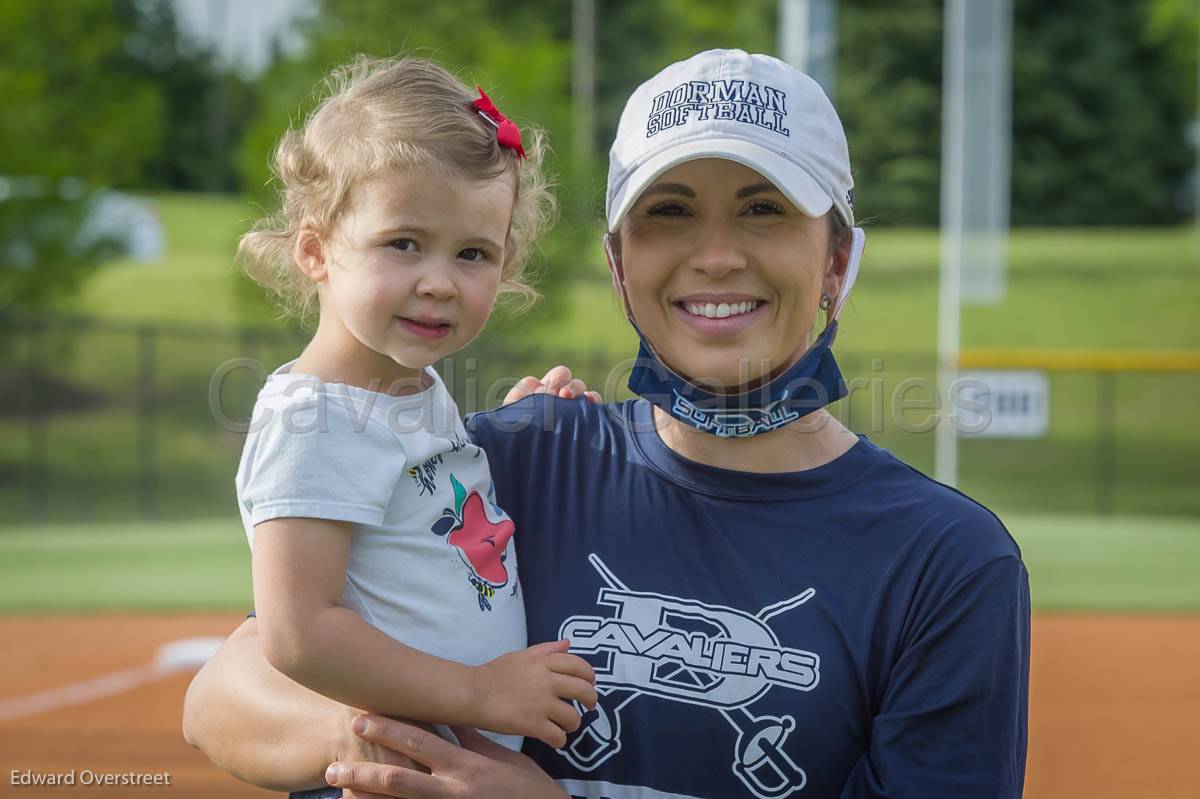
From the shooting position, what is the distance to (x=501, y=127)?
251 cm

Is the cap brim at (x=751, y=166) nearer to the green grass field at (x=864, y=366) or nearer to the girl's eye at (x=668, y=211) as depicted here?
the girl's eye at (x=668, y=211)

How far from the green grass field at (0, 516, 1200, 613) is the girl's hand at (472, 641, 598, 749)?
876 cm

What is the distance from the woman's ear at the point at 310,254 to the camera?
8.09ft

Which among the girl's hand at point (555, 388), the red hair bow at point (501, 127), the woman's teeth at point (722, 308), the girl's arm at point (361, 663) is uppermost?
the red hair bow at point (501, 127)

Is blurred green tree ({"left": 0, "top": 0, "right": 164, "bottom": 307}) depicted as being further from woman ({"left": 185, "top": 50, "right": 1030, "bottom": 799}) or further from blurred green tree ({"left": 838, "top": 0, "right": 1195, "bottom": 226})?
woman ({"left": 185, "top": 50, "right": 1030, "bottom": 799})

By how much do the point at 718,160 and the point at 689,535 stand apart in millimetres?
623

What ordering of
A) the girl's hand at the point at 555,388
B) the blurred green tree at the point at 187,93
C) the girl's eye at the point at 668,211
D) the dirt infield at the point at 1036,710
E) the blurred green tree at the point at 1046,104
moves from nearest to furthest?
the girl's eye at the point at 668,211 → the girl's hand at the point at 555,388 → the dirt infield at the point at 1036,710 → the blurred green tree at the point at 1046,104 → the blurred green tree at the point at 187,93

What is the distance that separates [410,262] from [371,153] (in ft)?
0.67

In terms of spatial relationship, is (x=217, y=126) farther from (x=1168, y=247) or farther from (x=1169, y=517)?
(x=1169, y=517)

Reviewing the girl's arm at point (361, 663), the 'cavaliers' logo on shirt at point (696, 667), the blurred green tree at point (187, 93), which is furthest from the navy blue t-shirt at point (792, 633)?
the blurred green tree at point (187, 93)

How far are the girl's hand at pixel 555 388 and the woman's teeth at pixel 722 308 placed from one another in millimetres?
478

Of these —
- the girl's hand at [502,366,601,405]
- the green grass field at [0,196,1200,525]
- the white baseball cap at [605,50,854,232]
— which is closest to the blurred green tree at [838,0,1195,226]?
the green grass field at [0,196,1200,525]

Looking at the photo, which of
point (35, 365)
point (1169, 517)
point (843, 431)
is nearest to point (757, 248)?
point (843, 431)

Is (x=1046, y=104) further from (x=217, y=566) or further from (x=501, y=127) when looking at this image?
(x=501, y=127)
